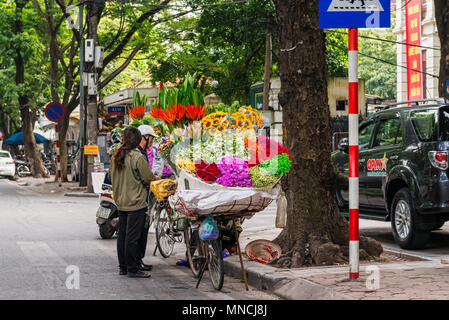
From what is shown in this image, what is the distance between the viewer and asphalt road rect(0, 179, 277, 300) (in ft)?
24.6

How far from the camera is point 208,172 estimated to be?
7719mm

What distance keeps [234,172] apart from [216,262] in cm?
96

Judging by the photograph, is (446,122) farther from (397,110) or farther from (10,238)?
(10,238)

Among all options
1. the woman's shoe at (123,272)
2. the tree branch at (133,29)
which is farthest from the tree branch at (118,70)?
the woman's shoe at (123,272)

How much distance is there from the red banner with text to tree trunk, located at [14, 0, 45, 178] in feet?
57.7

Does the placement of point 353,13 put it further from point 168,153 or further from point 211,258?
point 211,258

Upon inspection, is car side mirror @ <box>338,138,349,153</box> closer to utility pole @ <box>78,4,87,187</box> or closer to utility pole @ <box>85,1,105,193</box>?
utility pole @ <box>85,1,105,193</box>

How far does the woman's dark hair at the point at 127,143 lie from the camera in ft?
28.3

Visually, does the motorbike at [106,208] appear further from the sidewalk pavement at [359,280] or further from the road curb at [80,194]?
the road curb at [80,194]

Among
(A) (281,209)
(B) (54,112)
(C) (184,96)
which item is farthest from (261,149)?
(B) (54,112)

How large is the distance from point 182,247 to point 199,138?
11.7ft

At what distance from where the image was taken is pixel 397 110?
1112cm

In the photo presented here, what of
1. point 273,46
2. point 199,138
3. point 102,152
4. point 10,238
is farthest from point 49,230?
point 273,46

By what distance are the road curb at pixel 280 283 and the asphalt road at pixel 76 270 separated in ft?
0.43
